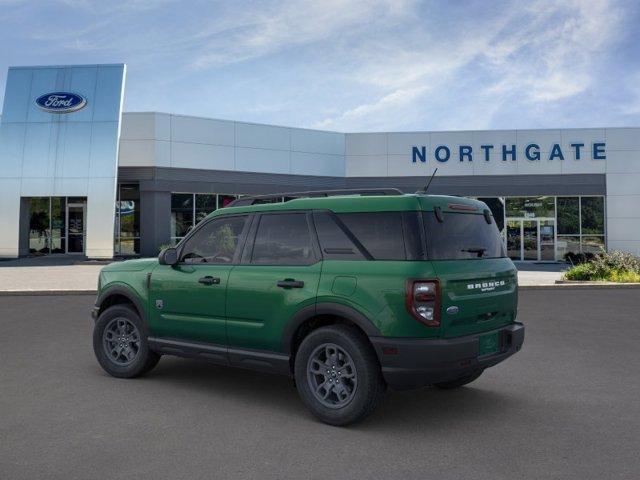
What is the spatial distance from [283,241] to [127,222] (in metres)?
26.5

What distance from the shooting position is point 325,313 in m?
4.98

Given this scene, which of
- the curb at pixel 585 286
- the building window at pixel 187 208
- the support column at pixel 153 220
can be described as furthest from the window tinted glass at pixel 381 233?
the building window at pixel 187 208

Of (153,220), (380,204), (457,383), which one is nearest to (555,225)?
(153,220)

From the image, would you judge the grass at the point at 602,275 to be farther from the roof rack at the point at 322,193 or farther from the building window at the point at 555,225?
the roof rack at the point at 322,193

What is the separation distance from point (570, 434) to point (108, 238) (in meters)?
25.2

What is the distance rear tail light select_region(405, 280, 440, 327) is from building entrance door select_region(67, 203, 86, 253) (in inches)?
1124

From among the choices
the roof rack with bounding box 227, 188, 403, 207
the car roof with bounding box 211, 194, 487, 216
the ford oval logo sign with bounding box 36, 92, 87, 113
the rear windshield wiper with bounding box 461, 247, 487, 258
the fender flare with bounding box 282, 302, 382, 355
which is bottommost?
the fender flare with bounding box 282, 302, 382, 355

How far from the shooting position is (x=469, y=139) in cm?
3206

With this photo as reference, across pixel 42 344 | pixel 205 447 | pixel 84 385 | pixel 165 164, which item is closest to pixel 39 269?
pixel 165 164

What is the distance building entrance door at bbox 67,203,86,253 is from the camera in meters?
30.1

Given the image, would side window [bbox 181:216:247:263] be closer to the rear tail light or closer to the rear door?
the rear door

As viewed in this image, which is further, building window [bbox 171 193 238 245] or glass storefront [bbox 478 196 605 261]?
glass storefront [bbox 478 196 605 261]

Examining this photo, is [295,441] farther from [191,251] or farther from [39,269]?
[39,269]

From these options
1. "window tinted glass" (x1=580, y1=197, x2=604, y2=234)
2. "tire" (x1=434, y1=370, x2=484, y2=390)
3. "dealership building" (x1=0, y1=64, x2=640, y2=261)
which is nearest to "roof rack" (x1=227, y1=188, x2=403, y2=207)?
"tire" (x1=434, y1=370, x2=484, y2=390)
